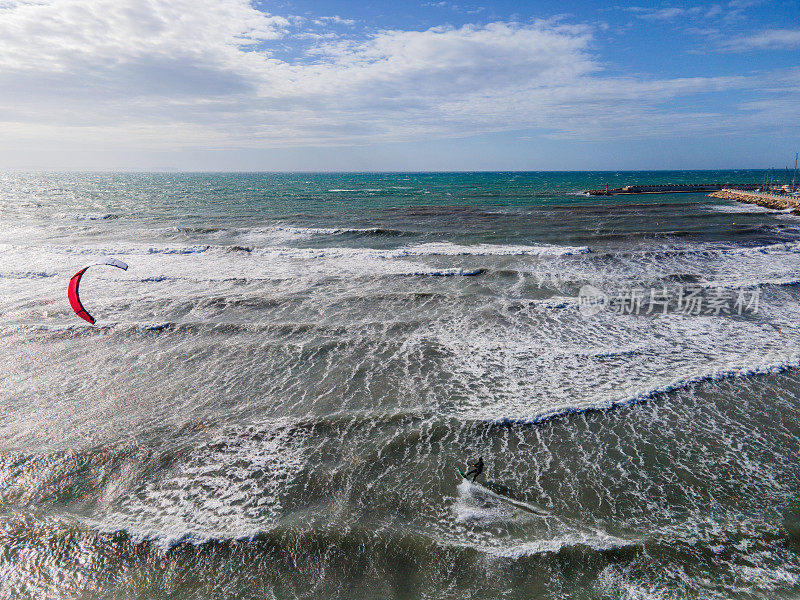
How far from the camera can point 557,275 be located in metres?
21.5

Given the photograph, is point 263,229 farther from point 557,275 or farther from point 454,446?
point 454,446

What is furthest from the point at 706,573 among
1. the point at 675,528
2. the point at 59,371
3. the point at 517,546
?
the point at 59,371

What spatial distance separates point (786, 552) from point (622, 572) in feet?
8.47

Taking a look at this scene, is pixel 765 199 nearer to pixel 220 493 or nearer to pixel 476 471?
pixel 476 471

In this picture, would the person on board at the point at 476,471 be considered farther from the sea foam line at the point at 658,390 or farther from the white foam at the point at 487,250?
the white foam at the point at 487,250

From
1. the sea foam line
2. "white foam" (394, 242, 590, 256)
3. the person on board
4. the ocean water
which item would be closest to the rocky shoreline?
"white foam" (394, 242, 590, 256)

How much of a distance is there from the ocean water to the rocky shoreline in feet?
110

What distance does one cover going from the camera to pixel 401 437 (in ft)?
30.0

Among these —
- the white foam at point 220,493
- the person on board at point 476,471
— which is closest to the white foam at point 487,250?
the white foam at point 220,493

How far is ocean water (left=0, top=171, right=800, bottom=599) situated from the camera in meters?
6.37

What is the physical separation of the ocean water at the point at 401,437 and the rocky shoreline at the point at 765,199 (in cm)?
3349

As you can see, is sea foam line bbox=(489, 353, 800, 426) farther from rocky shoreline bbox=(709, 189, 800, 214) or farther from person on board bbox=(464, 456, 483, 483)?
rocky shoreline bbox=(709, 189, 800, 214)

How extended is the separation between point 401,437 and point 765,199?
6006 centimetres

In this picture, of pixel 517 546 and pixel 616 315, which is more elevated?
pixel 616 315
